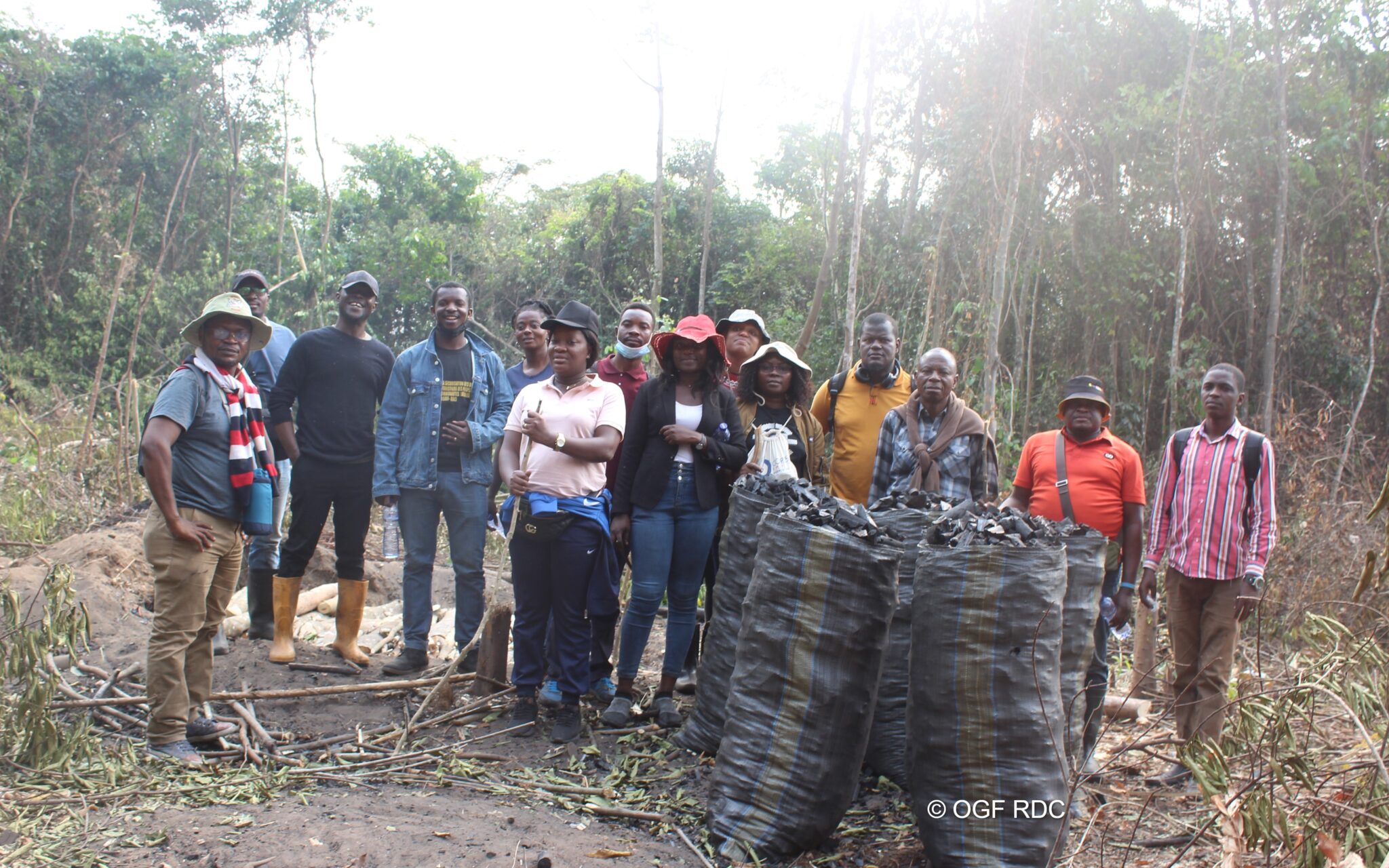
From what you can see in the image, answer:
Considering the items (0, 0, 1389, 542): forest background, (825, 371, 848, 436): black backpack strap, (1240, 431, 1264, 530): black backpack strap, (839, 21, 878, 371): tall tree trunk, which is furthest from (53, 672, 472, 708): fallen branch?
(839, 21, 878, 371): tall tree trunk

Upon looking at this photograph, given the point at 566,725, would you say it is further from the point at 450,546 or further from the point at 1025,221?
the point at 1025,221

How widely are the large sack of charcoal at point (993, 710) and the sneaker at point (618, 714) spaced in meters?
1.68

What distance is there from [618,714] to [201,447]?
6.74 feet

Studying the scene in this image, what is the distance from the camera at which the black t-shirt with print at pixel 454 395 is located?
4.98m

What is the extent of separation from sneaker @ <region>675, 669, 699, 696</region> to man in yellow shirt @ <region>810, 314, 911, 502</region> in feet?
3.87

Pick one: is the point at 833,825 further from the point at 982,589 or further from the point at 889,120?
the point at 889,120

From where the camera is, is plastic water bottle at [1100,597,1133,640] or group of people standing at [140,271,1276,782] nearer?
group of people standing at [140,271,1276,782]

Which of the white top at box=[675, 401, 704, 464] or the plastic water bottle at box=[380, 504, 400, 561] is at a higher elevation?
the white top at box=[675, 401, 704, 464]

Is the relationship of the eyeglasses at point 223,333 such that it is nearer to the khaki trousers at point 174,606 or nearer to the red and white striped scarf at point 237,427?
the red and white striped scarf at point 237,427

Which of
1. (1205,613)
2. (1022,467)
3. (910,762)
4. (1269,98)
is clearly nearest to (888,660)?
(910,762)

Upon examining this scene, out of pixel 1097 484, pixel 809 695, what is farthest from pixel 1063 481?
pixel 809 695

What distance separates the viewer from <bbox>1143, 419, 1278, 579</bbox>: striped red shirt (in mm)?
4035

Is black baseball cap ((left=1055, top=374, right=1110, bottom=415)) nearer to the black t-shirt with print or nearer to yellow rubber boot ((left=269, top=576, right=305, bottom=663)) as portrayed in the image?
the black t-shirt with print

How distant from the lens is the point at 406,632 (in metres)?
5.11
